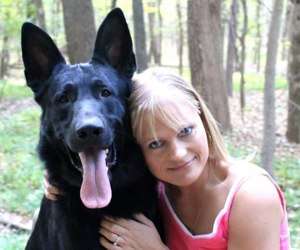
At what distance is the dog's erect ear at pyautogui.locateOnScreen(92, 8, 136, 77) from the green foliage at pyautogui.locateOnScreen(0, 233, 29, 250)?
2392 mm

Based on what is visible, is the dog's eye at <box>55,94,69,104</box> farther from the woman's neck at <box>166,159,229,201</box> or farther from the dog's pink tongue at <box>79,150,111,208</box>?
the woman's neck at <box>166,159,229,201</box>

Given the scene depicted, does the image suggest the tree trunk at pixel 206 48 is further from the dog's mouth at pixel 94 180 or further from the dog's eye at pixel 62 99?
the dog's mouth at pixel 94 180

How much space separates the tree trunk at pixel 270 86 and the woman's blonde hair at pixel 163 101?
9.40ft

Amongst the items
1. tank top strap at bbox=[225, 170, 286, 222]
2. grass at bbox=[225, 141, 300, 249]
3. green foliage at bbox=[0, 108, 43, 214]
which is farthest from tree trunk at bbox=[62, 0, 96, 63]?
tank top strap at bbox=[225, 170, 286, 222]

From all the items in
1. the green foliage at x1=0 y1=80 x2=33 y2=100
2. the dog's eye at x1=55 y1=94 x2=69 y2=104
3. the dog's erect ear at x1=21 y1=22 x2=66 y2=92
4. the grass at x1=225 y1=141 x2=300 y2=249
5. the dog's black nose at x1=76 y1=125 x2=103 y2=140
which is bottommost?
the green foliage at x1=0 y1=80 x2=33 y2=100

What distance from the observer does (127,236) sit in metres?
2.66

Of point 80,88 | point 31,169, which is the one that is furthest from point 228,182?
point 31,169

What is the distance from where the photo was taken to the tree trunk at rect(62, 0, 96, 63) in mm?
7891

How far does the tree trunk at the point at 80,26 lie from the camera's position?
7.89 metres

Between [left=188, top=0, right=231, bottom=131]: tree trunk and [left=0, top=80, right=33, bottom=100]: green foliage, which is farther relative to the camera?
[left=0, top=80, right=33, bottom=100]: green foliage

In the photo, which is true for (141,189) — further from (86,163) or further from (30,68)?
(30,68)

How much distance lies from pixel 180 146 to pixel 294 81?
6.84 metres

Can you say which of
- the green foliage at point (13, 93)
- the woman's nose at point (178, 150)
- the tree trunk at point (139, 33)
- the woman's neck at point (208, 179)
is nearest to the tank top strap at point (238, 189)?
the woman's neck at point (208, 179)

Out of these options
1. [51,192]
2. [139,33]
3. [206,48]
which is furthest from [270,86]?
[139,33]
